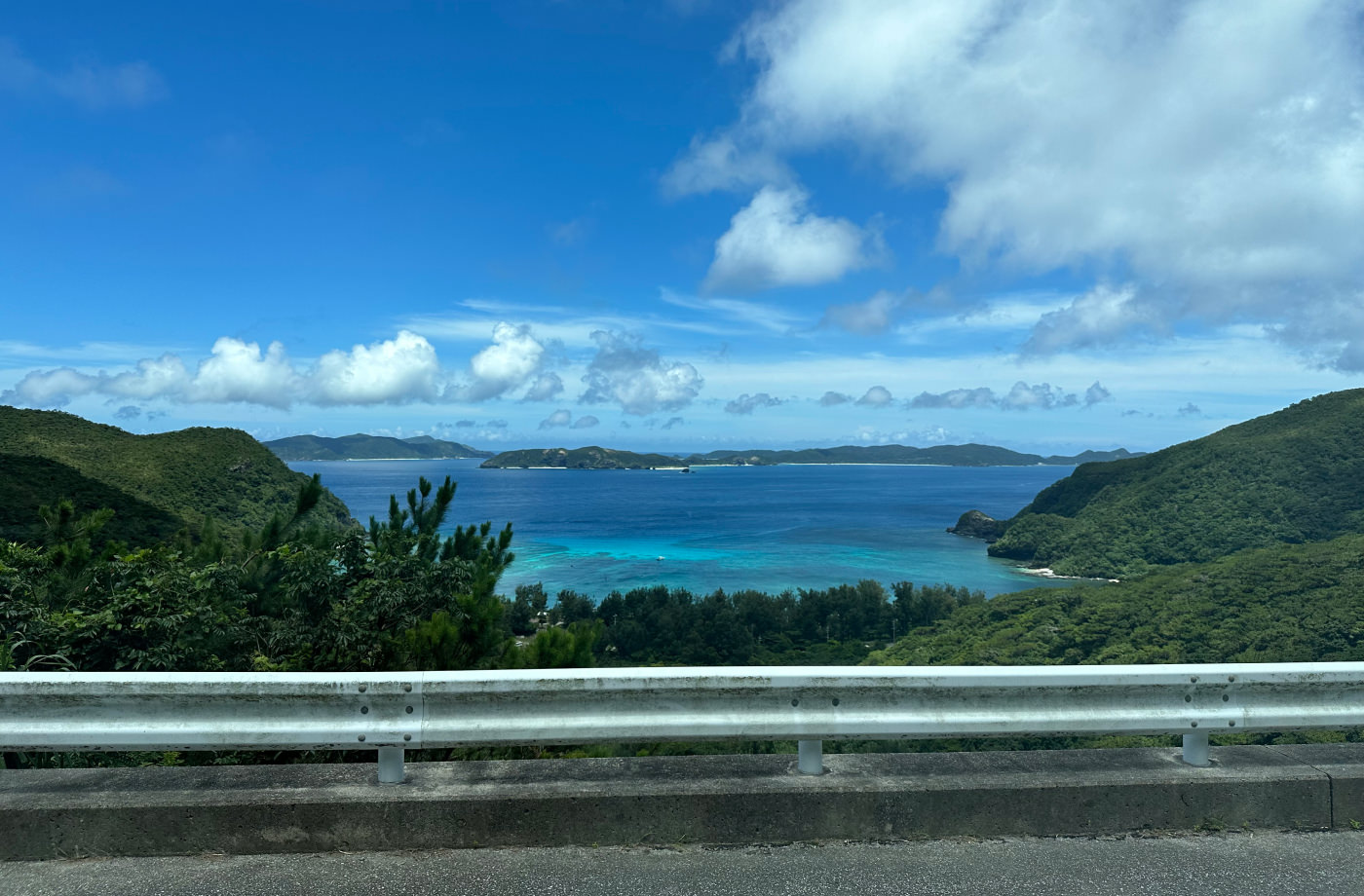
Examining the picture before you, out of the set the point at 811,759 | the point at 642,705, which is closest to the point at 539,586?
the point at 811,759

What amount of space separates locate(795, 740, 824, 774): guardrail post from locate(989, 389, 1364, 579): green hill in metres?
106

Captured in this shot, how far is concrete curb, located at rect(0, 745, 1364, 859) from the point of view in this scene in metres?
3.09

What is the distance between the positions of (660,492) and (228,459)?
110m

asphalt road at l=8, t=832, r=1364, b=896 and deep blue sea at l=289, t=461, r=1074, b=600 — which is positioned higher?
asphalt road at l=8, t=832, r=1364, b=896

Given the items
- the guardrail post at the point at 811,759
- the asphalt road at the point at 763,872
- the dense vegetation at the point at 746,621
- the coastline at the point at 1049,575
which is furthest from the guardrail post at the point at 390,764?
the coastline at the point at 1049,575

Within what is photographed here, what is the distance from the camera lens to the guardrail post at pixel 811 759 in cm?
345

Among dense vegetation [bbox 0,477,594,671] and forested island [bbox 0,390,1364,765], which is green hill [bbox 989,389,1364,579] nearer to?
forested island [bbox 0,390,1364,765]

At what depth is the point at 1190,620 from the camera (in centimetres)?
3678

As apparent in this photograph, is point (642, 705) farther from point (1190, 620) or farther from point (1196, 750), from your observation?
point (1190, 620)

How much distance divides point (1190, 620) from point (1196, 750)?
3995 centimetres

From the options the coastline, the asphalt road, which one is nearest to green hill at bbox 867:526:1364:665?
the asphalt road

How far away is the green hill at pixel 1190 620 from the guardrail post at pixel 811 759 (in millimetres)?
25035

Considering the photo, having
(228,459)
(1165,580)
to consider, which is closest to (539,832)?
(1165,580)

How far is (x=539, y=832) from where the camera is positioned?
125 inches
